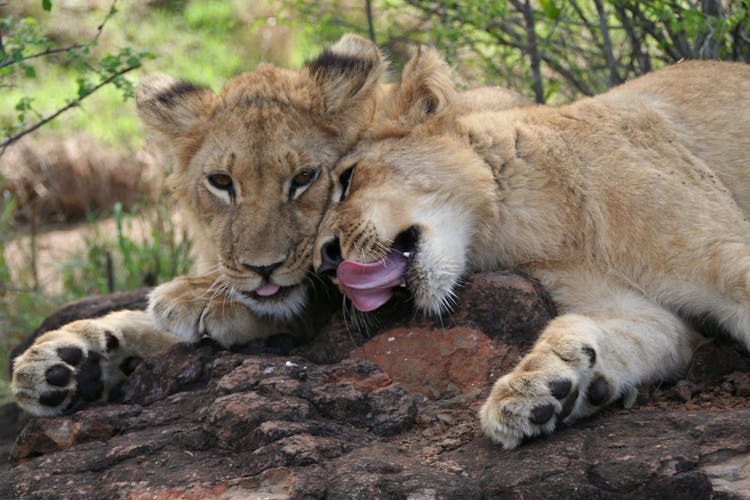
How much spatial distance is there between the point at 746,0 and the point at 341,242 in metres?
2.38

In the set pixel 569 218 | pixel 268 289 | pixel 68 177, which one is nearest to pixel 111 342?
pixel 268 289

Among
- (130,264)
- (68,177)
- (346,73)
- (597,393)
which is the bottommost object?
(130,264)

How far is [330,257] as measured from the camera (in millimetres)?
3887

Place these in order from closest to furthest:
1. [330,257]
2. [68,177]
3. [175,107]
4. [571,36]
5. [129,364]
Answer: [330,257] → [129,364] → [175,107] → [571,36] → [68,177]

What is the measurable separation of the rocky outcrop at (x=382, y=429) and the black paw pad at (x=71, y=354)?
229mm

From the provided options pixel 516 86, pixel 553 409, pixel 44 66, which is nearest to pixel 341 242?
pixel 553 409

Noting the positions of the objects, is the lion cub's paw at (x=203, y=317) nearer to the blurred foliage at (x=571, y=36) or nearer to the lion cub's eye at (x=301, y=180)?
the lion cub's eye at (x=301, y=180)

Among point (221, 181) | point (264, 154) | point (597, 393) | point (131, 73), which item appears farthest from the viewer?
point (131, 73)

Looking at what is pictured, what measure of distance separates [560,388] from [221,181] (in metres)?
1.72

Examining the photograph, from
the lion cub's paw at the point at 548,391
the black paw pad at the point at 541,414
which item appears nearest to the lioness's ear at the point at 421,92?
the lion cub's paw at the point at 548,391

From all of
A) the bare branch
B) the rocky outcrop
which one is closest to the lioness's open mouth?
the rocky outcrop

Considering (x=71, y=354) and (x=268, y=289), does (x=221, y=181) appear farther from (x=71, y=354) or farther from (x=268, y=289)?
(x=71, y=354)

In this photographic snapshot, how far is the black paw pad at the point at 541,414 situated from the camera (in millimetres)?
3141

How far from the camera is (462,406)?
3.55 meters
